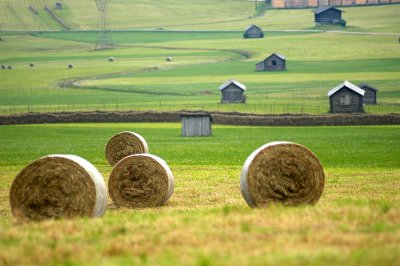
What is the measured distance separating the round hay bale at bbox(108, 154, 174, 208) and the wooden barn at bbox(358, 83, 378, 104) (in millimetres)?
55617

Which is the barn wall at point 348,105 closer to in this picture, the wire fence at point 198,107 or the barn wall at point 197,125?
the wire fence at point 198,107

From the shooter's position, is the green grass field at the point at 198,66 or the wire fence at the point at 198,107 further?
the green grass field at the point at 198,66

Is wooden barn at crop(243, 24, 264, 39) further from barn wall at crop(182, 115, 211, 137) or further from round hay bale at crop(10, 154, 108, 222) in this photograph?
round hay bale at crop(10, 154, 108, 222)

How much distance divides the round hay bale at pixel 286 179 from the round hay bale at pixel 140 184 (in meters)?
4.68

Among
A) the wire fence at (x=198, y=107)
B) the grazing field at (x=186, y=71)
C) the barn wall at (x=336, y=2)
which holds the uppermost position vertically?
the barn wall at (x=336, y=2)

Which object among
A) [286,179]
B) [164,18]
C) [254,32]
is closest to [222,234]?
[286,179]

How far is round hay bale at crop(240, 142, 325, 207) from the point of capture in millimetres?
17641

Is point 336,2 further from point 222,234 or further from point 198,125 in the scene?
point 222,234

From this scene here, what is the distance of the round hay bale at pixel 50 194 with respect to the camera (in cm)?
1661

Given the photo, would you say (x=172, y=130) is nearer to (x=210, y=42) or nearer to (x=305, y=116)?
(x=305, y=116)

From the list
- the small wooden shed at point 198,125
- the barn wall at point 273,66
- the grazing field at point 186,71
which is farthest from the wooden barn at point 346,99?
the barn wall at point 273,66

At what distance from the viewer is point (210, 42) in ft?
490

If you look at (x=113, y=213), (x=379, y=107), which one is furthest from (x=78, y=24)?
(x=113, y=213)

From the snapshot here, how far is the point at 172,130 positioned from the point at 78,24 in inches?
4701
